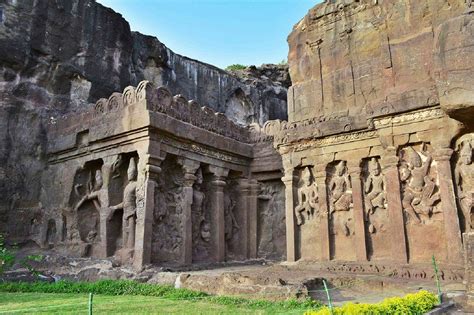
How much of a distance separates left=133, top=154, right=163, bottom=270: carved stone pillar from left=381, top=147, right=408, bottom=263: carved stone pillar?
5854mm

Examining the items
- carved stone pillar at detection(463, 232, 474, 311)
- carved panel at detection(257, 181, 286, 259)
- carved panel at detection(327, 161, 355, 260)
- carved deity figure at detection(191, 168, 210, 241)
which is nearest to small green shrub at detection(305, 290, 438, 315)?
carved stone pillar at detection(463, 232, 474, 311)

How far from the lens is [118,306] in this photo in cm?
672

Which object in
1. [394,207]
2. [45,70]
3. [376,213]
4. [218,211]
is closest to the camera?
[394,207]

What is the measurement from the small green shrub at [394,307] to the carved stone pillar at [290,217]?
5.42 meters

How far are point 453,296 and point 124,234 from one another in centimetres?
807

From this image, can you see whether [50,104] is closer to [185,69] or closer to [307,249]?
[185,69]

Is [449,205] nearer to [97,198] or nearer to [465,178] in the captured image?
[465,178]

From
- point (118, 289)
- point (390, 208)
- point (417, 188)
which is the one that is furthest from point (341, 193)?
point (118, 289)

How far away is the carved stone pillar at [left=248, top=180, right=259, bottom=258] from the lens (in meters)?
14.1

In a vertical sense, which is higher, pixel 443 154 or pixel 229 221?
pixel 443 154

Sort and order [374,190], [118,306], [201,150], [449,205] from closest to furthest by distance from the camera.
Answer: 1. [118,306]
2. [449,205]
3. [374,190]
4. [201,150]

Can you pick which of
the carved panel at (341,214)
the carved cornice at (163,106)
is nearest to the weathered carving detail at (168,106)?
the carved cornice at (163,106)

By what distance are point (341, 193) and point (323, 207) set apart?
61 centimetres

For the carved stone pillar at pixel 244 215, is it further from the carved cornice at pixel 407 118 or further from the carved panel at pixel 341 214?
the carved cornice at pixel 407 118
